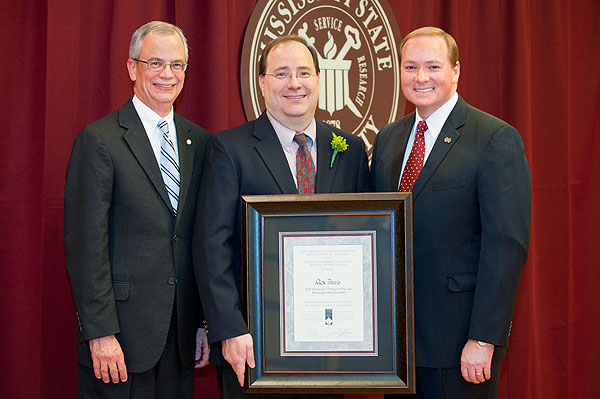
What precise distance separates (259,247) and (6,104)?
156 cm

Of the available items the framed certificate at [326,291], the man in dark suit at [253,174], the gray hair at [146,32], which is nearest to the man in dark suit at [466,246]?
the framed certificate at [326,291]

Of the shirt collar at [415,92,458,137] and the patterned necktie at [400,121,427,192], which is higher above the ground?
the shirt collar at [415,92,458,137]

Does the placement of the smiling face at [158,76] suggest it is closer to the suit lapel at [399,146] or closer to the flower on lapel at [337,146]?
the flower on lapel at [337,146]

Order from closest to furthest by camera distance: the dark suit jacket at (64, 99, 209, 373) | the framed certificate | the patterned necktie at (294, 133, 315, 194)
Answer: the framed certificate
the dark suit jacket at (64, 99, 209, 373)
the patterned necktie at (294, 133, 315, 194)

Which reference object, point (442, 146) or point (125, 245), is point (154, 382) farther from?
point (442, 146)

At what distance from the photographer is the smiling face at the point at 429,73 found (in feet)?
7.47

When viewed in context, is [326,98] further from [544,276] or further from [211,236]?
[544,276]

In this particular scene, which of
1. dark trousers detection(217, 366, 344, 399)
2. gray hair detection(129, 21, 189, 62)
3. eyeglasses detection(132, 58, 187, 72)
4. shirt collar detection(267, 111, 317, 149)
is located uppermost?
gray hair detection(129, 21, 189, 62)

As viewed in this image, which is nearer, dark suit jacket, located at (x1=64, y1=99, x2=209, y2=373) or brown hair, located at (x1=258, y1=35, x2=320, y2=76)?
dark suit jacket, located at (x1=64, y1=99, x2=209, y2=373)

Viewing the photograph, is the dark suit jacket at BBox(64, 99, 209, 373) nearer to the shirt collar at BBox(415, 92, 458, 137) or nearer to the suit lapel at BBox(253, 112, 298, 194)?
the suit lapel at BBox(253, 112, 298, 194)

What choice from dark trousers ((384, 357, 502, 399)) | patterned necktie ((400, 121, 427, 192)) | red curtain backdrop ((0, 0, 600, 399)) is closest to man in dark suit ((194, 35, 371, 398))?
patterned necktie ((400, 121, 427, 192))

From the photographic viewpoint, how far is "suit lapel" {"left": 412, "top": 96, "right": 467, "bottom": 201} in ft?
7.04

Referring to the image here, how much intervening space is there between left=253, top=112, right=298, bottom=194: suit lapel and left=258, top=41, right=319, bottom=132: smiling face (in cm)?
9

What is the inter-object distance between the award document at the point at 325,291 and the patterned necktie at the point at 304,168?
253 millimetres
